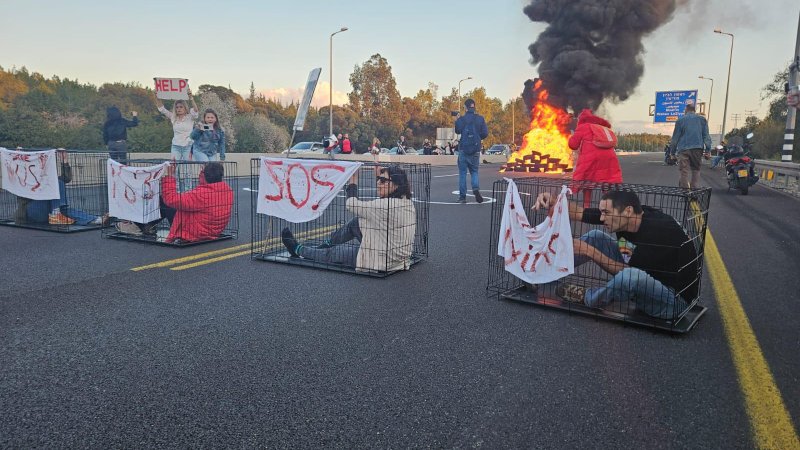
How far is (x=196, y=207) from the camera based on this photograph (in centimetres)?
743

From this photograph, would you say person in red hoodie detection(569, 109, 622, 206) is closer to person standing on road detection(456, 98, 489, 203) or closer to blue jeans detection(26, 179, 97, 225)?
person standing on road detection(456, 98, 489, 203)

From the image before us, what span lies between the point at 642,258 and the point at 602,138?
3155 millimetres

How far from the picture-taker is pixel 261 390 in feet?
10.3

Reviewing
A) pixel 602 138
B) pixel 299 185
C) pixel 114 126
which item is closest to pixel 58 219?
pixel 299 185

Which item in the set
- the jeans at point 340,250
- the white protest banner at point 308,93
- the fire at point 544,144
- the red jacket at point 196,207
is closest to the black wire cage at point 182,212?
the red jacket at point 196,207

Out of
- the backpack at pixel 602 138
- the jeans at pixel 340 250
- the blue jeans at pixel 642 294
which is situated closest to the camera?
the blue jeans at pixel 642 294

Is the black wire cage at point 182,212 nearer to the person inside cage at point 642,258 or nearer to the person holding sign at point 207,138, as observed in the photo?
the person holding sign at point 207,138

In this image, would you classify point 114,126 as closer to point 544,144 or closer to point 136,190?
point 136,190

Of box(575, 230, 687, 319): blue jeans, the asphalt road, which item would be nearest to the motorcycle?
the asphalt road

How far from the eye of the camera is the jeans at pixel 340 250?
6.19m

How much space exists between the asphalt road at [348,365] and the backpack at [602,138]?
91.6 inches

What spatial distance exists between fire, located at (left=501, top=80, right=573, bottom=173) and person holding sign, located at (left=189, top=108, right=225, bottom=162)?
2060 centimetres

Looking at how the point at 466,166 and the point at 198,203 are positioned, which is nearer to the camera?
the point at 198,203

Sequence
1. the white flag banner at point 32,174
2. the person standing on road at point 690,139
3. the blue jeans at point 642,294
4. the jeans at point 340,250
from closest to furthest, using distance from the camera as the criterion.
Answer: the blue jeans at point 642,294 → the jeans at point 340,250 → the white flag banner at point 32,174 → the person standing on road at point 690,139
